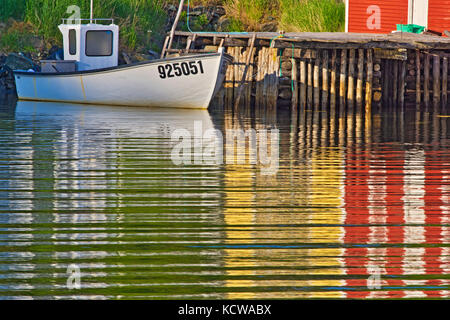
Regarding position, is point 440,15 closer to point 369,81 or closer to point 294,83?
point 369,81

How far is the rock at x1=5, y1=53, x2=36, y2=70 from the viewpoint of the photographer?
125ft

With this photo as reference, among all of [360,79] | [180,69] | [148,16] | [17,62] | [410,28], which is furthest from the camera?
[148,16]

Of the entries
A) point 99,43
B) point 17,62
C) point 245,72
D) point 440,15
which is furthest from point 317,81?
point 17,62

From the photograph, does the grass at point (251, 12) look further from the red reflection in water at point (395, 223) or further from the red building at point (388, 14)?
the red reflection in water at point (395, 223)

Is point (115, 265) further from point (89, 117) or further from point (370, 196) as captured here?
point (89, 117)

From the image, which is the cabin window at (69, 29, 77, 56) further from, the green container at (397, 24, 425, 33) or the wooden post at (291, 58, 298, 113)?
the green container at (397, 24, 425, 33)

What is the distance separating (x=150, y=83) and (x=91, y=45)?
109 inches

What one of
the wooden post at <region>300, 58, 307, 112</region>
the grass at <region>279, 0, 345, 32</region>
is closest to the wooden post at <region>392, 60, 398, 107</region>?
the wooden post at <region>300, 58, 307, 112</region>

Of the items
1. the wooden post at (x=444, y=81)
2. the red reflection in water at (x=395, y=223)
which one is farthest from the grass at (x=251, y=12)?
the red reflection in water at (x=395, y=223)

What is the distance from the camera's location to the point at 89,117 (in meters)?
24.9

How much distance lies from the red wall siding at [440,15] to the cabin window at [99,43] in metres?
13.5

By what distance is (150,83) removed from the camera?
29.4m

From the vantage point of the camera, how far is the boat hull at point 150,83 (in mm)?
28609
